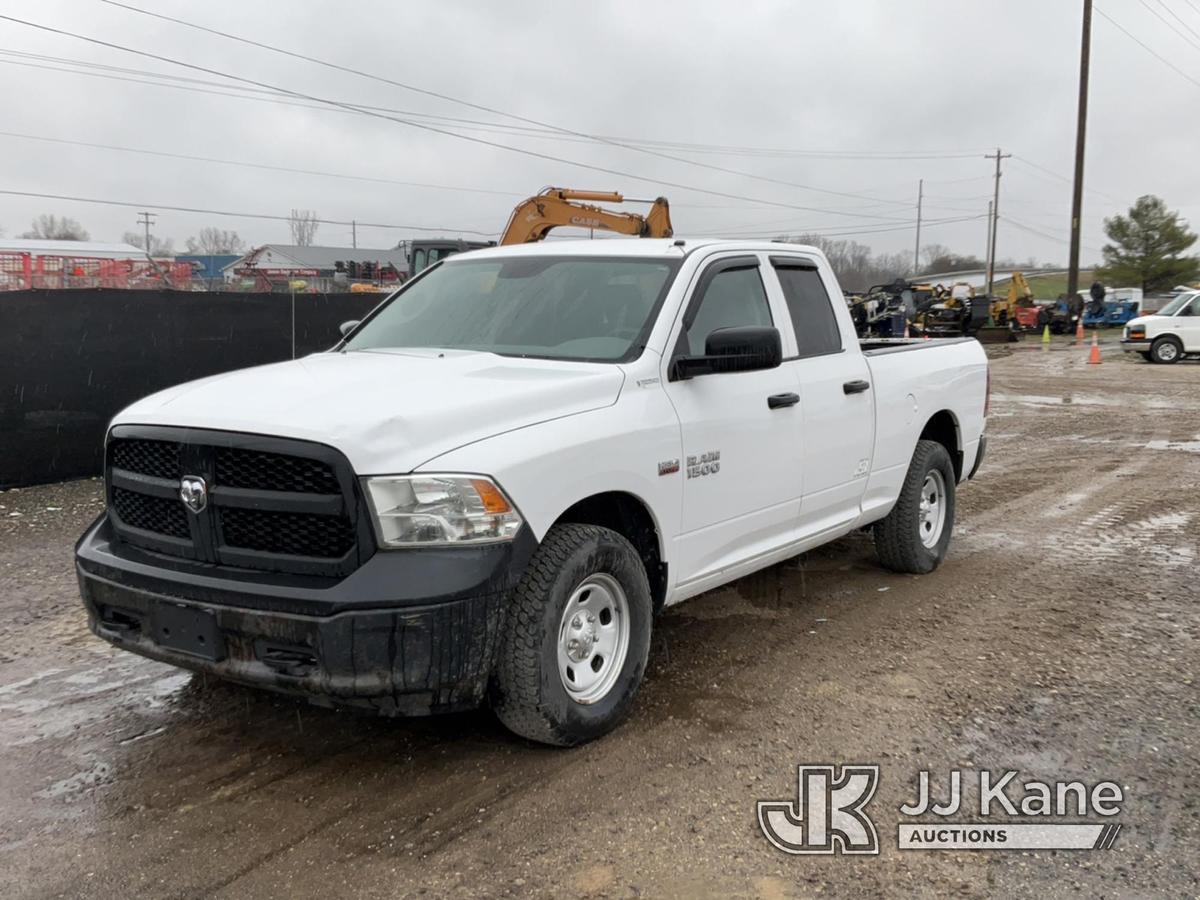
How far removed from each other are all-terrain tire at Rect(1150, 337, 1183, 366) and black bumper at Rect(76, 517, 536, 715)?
2789 centimetres

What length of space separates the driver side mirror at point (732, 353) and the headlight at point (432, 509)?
4.13 ft

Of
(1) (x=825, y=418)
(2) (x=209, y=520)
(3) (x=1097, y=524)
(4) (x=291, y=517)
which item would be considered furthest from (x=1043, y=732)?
(3) (x=1097, y=524)

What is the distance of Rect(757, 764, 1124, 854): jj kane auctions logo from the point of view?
3.39m

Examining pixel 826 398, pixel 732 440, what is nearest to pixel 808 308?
pixel 826 398

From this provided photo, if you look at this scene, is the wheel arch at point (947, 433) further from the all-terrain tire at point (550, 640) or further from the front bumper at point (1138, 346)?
the front bumper at point (1138, 346)

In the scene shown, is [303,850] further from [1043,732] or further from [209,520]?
[1043,732]

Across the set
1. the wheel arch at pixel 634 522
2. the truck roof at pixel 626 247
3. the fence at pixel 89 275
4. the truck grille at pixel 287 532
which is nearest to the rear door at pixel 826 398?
the truck roof at pixel 626 247

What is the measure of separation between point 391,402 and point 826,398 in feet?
8.31

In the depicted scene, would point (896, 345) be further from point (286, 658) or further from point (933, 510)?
point (286, 658)

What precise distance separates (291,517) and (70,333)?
22.4 feet

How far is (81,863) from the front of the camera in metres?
3.25

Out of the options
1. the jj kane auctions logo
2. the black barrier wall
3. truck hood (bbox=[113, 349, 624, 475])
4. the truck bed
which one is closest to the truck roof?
truck hood (bbox=[113, 349, 624, 475])

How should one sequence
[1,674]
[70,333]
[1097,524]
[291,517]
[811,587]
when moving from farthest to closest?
[70,333]
[1097,524]
[811,587]
[1,674]
[291,517]

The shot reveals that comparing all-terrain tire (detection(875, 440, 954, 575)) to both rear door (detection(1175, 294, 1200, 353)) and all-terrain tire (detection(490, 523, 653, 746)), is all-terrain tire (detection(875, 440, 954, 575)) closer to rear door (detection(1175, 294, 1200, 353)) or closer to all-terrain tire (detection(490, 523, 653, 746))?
all-terrain tire (detection(490, 523, 653, 746))
